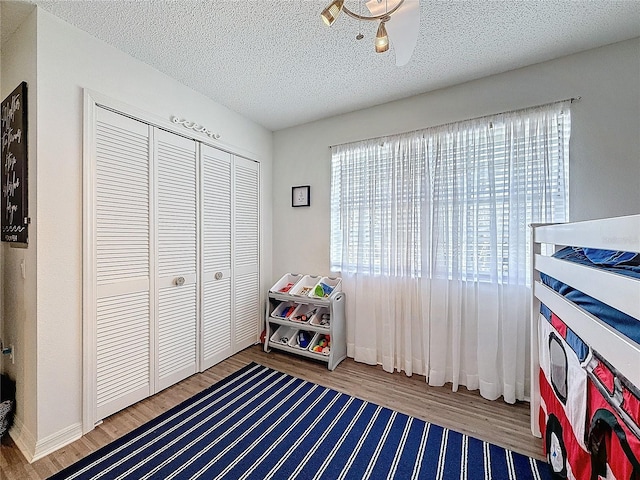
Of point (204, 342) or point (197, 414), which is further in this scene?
point (204, 342)

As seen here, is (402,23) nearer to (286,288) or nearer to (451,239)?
(451,239)

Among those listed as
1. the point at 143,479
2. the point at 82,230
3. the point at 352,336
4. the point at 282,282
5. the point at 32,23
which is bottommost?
the point at 143,479

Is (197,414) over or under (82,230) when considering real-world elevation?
under

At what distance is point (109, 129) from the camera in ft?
5.75

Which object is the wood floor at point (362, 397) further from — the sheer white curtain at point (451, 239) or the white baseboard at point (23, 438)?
the sheer white curtain at point (451, 239)

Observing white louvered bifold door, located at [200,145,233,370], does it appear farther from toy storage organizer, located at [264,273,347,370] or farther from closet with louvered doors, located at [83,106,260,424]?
toy storage organizer, located at [264,273,347,370]

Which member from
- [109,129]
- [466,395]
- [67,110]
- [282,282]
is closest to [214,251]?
[282,282]

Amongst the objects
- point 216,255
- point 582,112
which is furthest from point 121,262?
point 582,112

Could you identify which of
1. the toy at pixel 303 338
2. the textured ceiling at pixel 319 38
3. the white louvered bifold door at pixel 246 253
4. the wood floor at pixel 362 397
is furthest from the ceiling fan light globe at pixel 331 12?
the toy at pixel 303 338

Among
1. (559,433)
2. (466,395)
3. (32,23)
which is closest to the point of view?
(559,433)

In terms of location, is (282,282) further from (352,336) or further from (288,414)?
(288,414)

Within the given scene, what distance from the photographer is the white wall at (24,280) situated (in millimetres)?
1474

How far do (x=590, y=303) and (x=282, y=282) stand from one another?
7.99 ft

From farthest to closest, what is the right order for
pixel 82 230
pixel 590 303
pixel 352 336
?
pixel 352 336 → pixel 82 230 → pixel 590 303
